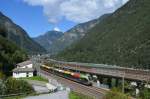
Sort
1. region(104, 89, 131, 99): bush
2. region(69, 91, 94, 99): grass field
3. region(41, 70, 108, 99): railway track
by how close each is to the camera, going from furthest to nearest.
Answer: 1. region(69, 91, 94, 99): grass field
2. region(41, 70, 108, 99): railway track
3. region(104, 89, 131, 99): bush

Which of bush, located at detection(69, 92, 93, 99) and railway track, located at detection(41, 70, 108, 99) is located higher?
railway track, located at detection(41, 70, 108, 99)

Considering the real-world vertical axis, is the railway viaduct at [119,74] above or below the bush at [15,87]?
above

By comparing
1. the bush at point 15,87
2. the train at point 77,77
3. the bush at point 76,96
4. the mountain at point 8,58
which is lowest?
the bush at point 76,96

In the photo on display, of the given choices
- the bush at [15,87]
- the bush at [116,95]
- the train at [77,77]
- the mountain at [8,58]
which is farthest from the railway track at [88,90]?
the mountain at [8,58]

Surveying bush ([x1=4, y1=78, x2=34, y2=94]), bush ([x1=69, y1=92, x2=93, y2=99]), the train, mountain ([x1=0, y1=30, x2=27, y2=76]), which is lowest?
bush ([x1=69, y1=92, x2=93, y2=99])

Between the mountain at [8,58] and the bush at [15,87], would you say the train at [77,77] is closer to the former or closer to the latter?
the bush at [15,87]

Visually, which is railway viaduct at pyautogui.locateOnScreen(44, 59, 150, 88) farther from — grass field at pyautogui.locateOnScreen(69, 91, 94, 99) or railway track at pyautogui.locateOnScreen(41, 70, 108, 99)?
grass field at pyautogui.locateOnScreen(69, 91, 94, 99)

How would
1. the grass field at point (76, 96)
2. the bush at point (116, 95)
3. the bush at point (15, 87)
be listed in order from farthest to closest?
the bush at point (15, 87) → the grass field at point (76, 96) → the bush at point (116, 95)

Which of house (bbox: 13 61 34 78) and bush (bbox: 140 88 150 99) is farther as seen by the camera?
house (bbox: 13 61 34 78)

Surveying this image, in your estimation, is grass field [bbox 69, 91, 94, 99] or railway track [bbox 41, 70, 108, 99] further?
grass field [bbox 69, 91, 94, 99]

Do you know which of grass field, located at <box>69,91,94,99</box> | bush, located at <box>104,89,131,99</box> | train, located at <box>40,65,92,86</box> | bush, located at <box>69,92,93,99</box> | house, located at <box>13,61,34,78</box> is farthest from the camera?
house, located at <box>13,61,34,78</box>

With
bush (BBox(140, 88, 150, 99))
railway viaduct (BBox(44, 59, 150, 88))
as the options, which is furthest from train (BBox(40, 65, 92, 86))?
bush (BBox(140, 88, 150, 99))

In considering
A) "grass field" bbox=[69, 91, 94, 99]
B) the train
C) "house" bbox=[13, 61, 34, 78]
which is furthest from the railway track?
"house" bbox=[13, 61, 34, 78]

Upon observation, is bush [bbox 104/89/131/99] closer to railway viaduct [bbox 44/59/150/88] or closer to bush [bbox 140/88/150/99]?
bush [bbox 140/88/150/99]
